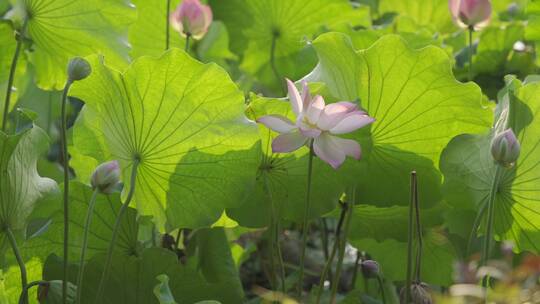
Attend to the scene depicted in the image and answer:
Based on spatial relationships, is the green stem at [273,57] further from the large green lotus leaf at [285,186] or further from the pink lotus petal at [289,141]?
the pink lotus petal at [289,141]

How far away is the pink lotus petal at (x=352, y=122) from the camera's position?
1024 mm

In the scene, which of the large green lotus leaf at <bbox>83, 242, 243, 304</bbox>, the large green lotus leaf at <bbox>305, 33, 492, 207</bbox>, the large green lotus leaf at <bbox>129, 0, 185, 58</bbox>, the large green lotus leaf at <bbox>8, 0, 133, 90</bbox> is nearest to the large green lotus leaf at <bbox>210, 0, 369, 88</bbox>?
the large green lotus leaf at <bbox>129, 0, 185, 58</bbox>

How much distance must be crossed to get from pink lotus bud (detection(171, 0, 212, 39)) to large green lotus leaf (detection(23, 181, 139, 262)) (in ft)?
1.28

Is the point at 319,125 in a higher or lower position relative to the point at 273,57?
lower

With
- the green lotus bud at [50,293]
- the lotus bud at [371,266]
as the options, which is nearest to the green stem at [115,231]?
the green lotus bud at [50,293]

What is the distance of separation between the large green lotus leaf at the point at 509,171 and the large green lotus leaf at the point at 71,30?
0.58 metres

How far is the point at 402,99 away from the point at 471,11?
39 cm

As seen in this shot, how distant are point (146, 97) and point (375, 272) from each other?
34cm

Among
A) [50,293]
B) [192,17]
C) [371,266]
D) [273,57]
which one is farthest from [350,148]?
[273,57]

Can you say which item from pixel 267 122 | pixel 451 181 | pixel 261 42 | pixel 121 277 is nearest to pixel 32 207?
pixel 121 277

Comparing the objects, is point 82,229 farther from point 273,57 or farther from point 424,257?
point 273,57

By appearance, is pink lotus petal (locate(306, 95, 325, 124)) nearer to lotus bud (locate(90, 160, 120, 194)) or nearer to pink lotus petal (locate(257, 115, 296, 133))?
pink lotus petal (locate(257, 115, 296, 133))

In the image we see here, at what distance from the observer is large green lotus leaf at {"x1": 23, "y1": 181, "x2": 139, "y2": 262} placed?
4.24ft

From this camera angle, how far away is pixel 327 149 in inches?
41.4
